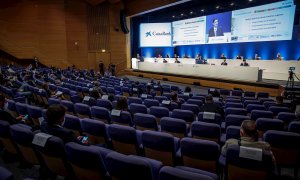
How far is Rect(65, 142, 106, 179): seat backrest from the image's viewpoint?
6.95 feet

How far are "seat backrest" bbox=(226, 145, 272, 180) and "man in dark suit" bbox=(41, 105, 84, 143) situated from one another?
177 centimetres

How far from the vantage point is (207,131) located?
3.41m

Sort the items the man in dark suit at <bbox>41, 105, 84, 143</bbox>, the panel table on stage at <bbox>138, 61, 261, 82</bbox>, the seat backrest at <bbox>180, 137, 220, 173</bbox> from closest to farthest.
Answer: the seat backrest at <bbox>180, 137, 220, 173</bbox> → the man in dark suit at <bbox>41, 105, 84, 143</bbox> → the panel table on stage at <bbox>138, 61, 261, 82</bbox>

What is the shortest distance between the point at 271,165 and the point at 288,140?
3.30 feet

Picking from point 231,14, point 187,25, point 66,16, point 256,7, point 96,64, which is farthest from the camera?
point 96,64

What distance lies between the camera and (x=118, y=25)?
835 inches

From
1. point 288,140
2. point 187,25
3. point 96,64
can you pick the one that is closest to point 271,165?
point 288,140

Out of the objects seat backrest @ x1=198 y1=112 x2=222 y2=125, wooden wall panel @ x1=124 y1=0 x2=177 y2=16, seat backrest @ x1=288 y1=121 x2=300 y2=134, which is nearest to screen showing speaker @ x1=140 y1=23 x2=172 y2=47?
wooden wall panel @ x1=124 y1=0 x2=177 y2=16

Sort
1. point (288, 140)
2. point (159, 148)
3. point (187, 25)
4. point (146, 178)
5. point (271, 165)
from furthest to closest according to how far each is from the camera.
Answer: point (187, 25) < point (288, 140) < point (159, 148) < point (271, 165) < point (146, 178)

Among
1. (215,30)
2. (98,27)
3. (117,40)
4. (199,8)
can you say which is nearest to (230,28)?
(215,30)

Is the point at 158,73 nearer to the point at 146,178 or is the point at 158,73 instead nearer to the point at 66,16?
the point at 66,16

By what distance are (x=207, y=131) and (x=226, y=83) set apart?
942 centimetres

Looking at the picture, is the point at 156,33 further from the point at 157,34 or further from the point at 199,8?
the point at 199,8

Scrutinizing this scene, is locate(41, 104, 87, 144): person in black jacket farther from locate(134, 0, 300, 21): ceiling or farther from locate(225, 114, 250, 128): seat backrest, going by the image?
locate(134, 0, 300, 21): ceiling
